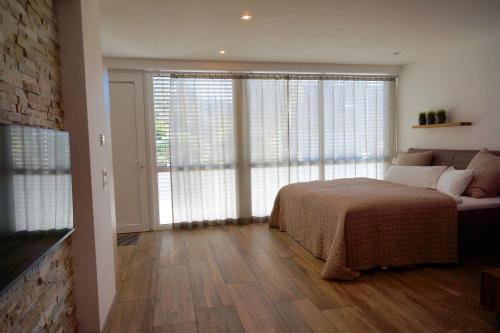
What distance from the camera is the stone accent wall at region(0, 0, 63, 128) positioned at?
1353mm

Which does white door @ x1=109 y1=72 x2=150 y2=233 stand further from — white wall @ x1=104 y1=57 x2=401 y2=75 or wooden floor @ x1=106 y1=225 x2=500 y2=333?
wooden floor @ x1=106 y1=225 x2=500 y2=333

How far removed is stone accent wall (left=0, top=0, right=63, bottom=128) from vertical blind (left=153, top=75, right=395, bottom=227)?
2818mm

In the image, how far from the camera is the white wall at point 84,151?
201cm

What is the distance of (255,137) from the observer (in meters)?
5.01

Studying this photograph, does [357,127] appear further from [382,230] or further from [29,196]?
[29,196]

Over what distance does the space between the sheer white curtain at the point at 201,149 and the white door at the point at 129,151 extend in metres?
0.43

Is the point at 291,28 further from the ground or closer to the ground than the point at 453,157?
further from the ground

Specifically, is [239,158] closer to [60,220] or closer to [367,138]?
[367,138]

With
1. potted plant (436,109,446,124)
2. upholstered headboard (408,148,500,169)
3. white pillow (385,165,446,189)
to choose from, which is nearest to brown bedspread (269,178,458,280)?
white pillow (385,165,446,189)

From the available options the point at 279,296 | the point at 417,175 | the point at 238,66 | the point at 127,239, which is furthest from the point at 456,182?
the point at 127,239

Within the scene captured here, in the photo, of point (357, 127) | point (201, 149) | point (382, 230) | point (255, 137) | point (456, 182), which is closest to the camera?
point (382, 230)

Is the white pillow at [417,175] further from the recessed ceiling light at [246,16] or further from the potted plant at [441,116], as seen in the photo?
the recessed ceiling light at [246,16]

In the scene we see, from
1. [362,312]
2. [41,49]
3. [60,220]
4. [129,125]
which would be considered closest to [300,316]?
[362,312]

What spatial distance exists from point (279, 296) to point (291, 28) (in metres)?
2.60
